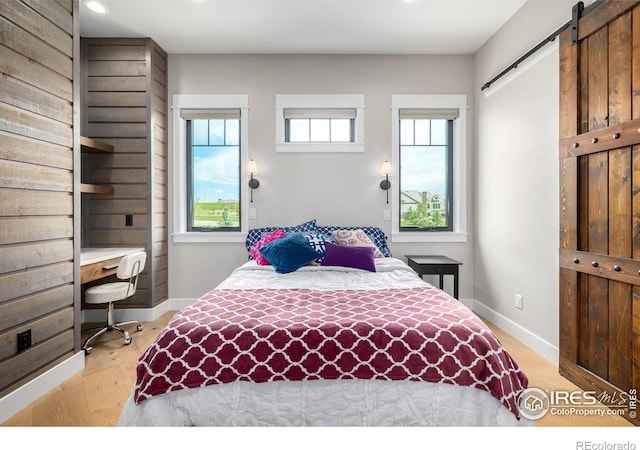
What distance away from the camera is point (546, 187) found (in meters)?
2.53

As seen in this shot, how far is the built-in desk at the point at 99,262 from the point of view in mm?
2559

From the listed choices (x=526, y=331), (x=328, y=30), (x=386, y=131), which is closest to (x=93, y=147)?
(x=328, y=30)

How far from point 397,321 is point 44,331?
214 centimetres

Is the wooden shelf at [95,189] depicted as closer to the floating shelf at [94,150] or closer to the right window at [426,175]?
the floating shelf at [94,150]

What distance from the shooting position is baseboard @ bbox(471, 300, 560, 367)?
248 cm

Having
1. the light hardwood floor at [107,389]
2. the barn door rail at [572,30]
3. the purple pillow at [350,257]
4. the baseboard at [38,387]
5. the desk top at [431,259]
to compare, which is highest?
the barn door rail at [572,30]

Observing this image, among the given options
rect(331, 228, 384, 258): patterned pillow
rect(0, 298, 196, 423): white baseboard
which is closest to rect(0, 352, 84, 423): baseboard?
rect(0, 298, 196, 423): white baseboard

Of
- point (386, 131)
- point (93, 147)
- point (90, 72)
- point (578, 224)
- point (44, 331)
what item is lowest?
point (44, 331)

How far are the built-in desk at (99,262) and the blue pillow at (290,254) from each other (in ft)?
4.31

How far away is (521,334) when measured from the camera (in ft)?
9.34

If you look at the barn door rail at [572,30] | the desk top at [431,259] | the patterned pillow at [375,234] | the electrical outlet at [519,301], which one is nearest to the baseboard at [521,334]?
the electrical outlet at [519,301]

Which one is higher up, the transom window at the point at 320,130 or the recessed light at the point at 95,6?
the recessed light at the point at 95,6

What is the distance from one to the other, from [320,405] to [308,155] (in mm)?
2672

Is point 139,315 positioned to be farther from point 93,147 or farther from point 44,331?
point 93,147
